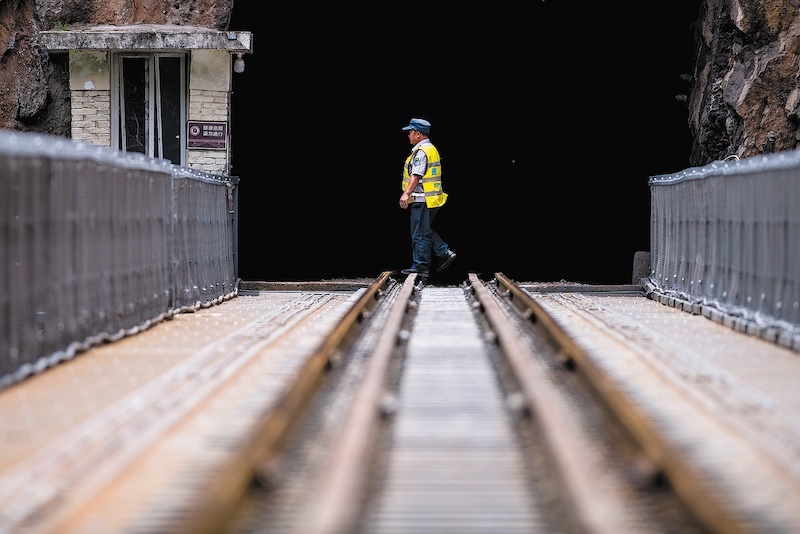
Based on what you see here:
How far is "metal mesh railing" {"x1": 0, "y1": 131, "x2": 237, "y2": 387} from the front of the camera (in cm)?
636

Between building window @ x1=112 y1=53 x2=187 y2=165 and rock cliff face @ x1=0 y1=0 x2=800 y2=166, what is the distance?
101cm

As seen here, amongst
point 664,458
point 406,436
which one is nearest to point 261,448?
point 406,436

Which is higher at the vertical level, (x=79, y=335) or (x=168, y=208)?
(x=168, y=208)

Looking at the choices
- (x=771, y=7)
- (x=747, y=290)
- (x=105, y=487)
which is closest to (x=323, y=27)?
(x=771, y=7)

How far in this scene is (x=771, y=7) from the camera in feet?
43.8

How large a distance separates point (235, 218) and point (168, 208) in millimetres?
3580

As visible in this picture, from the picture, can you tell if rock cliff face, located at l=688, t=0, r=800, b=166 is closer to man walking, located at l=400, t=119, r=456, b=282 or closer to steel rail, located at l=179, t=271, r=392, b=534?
man walking, located at l=400, t=119, r=456, b=282

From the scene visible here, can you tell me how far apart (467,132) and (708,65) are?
27.3 feet

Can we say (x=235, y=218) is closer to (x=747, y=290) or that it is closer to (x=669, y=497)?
(x=747, y=290)

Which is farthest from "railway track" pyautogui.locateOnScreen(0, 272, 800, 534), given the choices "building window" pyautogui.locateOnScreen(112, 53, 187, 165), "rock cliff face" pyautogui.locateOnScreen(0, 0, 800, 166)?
Result: "building window" pyautogui.locateOnScreen(112, 53, 187, 165)

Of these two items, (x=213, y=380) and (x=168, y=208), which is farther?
(x=168, y=208)

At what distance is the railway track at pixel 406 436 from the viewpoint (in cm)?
370

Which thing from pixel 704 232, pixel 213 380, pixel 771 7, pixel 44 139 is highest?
pixel 771 7

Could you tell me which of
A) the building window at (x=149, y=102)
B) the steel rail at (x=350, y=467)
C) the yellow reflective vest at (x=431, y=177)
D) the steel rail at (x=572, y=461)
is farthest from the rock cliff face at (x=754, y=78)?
the steel rail at (x=350, y=467)
